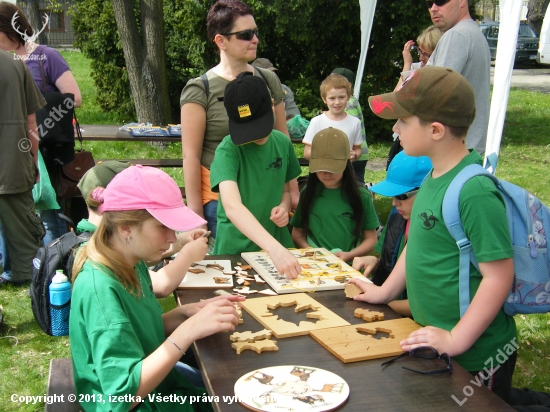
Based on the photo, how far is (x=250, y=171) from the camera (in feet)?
11.5

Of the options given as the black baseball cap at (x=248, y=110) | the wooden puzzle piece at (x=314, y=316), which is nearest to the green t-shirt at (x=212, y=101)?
the black baseball cap at (x=248, y=110)

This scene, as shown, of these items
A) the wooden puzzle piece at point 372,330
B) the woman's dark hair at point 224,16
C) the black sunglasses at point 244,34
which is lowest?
the wooden puzzle piece at point 372,330

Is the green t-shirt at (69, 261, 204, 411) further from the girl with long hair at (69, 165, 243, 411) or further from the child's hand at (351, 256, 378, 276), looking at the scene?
the child's hand at (351, 256, 378, 276)

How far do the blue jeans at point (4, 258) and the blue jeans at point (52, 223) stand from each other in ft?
1.82

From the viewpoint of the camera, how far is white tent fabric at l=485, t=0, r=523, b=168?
6418mm

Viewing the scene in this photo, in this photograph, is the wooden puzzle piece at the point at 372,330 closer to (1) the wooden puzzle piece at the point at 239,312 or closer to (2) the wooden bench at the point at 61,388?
(1) the wooden puzzle piece at the point at 239,312

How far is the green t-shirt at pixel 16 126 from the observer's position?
5031mm

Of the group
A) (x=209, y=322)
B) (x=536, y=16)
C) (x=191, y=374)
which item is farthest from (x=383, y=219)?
(x=536, y=16)

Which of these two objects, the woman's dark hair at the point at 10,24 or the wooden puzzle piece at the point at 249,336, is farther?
the woman's dark hair at the point at 10,24

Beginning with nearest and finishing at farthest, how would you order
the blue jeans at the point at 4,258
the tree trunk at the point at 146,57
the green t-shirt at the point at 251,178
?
the green t-shirt at the point at 251,178 < the blue jeans at the point at 4,258 < the tree trunk at the point at 146,57

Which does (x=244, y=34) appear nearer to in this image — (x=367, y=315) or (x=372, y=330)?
(x=367, y=315)

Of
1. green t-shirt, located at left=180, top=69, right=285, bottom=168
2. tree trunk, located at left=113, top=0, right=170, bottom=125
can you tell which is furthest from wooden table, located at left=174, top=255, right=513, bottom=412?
tree trunk, located at left=113, top=0, right=170, bottom=125

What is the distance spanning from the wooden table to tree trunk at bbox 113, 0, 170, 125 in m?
9.12

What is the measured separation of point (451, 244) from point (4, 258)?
453 centimetres
